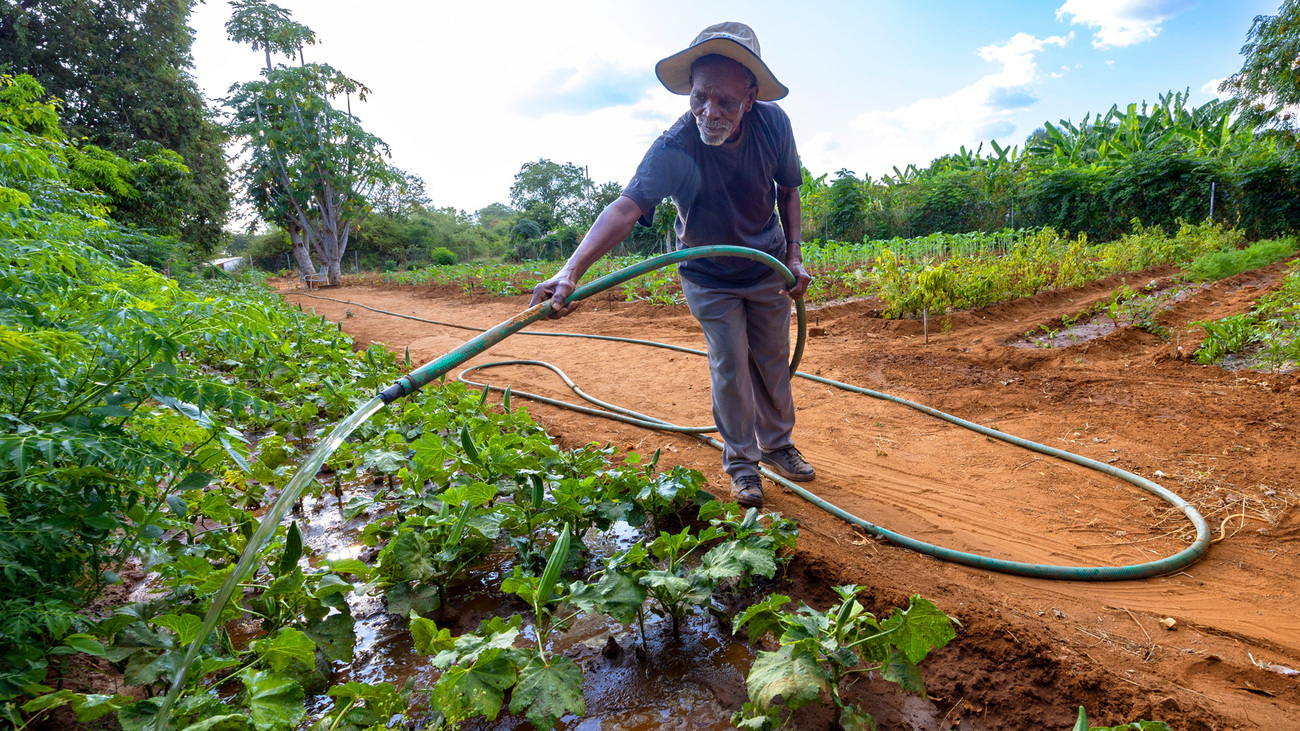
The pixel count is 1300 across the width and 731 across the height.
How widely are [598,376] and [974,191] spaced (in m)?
19.5

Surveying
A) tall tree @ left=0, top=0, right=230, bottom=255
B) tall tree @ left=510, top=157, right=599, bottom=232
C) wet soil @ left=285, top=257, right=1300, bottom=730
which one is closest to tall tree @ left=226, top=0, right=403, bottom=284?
tall tree @ left=0, top=0, right=230, bottom=255

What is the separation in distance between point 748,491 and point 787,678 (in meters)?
1.28

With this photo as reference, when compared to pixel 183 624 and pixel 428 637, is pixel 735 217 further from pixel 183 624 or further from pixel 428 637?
pixel 183 624

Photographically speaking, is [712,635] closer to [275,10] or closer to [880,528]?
[880,528]

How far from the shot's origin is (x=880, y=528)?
88.4 inches

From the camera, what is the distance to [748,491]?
2.54 meters

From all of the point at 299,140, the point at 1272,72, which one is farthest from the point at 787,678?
the point at 299,140

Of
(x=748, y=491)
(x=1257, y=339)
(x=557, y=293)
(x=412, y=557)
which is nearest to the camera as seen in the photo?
(x=412, y=557)

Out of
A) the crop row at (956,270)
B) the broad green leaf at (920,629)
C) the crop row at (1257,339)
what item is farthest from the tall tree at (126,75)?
the crop row at (1257,339)

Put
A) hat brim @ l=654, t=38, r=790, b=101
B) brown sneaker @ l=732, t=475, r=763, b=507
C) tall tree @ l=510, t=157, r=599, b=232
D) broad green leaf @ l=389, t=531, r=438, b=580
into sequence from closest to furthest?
broad green leaf @ l=389, t=531, r=438, b=580 < hat brim @ l=654, t=38, r=790, b=101 < brown sneaker @ l=732, t=475, r=763, b=507 < tall tree @ l=510, t=157, r=599, b=232

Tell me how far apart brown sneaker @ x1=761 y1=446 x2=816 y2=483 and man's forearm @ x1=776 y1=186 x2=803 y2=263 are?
930mm

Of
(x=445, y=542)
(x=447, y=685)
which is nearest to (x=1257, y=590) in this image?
(x=447, y=685)

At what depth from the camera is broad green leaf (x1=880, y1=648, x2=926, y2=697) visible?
133 centimetres

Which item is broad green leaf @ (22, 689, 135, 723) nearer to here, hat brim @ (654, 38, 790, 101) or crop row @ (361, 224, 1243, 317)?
hat brim @ (654, 38, 790, 101)
